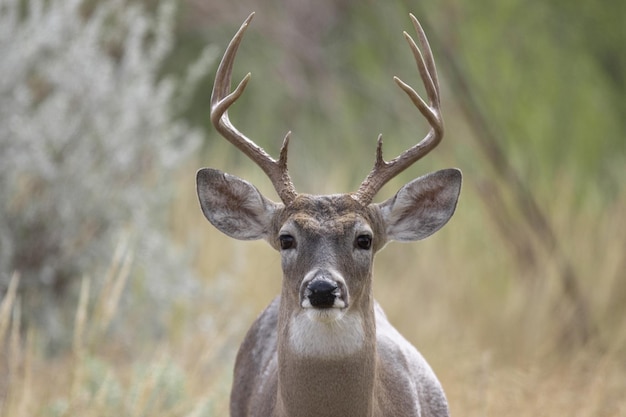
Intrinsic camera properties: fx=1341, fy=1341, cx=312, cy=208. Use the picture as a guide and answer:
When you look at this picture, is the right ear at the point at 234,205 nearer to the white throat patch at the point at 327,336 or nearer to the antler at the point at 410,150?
the antler at the point at 410,150

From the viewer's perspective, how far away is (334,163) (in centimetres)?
967

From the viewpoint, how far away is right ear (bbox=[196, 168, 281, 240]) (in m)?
4.32

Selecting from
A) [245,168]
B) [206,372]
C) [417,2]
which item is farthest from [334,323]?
[245,168]

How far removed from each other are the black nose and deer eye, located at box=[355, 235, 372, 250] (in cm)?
32

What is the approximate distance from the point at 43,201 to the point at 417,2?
273 centimetres

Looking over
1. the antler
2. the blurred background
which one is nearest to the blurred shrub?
the blurred background

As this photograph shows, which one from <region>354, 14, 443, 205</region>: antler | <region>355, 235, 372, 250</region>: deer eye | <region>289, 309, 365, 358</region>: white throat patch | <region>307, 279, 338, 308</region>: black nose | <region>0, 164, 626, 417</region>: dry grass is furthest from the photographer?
<region>0, 164, 626, 417</region>: dry grass

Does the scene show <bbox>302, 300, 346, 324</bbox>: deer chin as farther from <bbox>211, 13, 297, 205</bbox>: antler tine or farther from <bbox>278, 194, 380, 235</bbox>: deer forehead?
<bbox>211, 13, 297, 205</bbox>: antler tine

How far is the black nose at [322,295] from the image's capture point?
3.65 meters

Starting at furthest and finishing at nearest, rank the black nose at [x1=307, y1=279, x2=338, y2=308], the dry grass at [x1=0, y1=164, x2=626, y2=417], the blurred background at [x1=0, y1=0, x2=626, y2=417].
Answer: the blurred background at [x1=0, y1=0, x2=626, y2=417] → the dry grass at [x1=0, y1=164, x2=626, y2=417] → the black nose at [x1=307, y1=279, x2=338, y2=308]

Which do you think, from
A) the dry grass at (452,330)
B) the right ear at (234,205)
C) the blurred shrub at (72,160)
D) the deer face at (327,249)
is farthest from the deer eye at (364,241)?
the blurred shrub at (72,160)

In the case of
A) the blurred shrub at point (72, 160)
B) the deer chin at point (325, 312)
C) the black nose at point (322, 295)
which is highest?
the blurred shrub at point (72, 160)

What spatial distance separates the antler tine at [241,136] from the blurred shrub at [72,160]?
270 centimetres

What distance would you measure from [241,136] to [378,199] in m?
4.27
